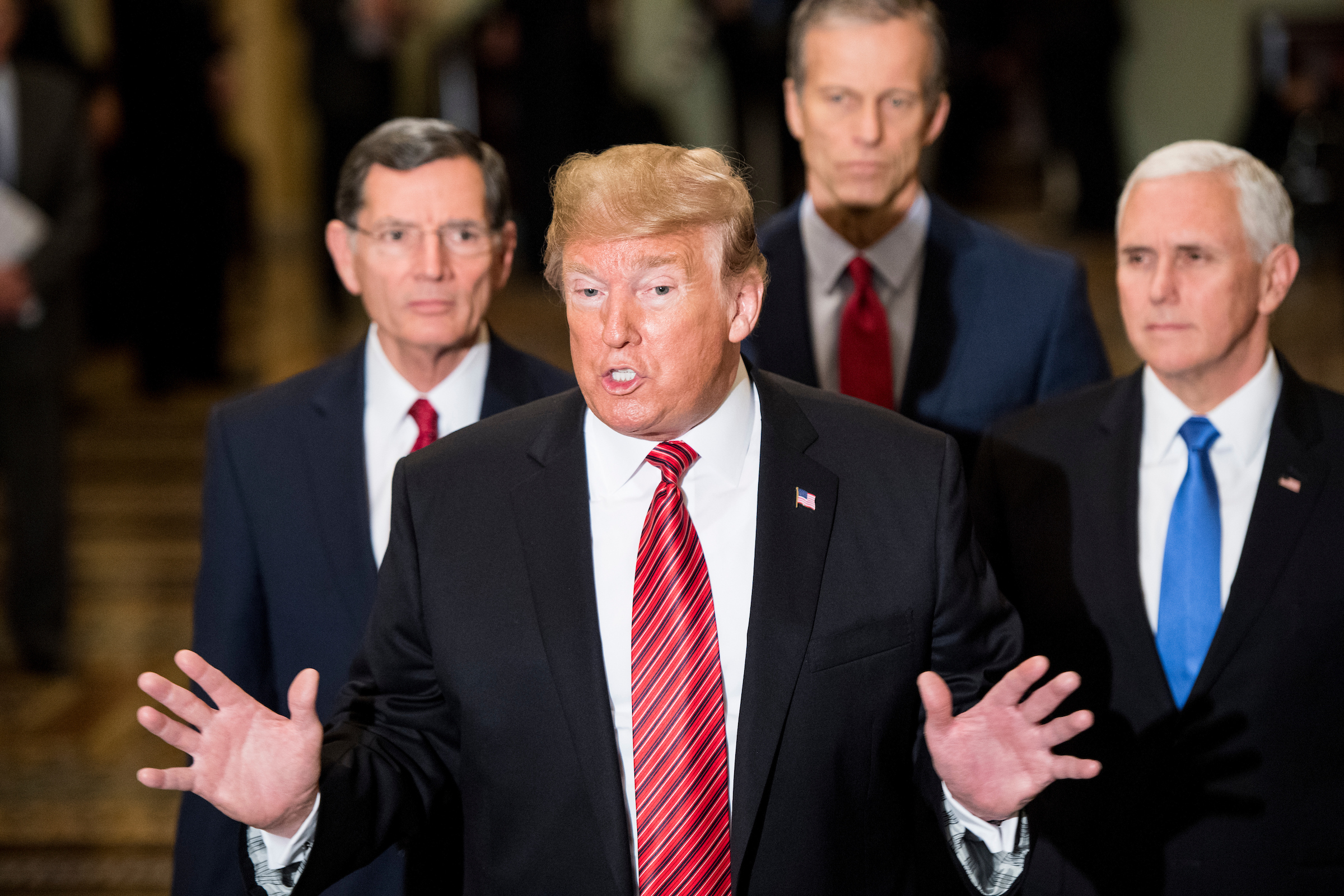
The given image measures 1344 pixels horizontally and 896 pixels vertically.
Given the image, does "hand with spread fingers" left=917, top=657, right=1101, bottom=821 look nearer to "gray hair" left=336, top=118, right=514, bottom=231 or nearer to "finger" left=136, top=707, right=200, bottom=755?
"finger" left=136, top=707, right=200, bottom=755

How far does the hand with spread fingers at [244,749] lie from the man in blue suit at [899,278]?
57.2 inches

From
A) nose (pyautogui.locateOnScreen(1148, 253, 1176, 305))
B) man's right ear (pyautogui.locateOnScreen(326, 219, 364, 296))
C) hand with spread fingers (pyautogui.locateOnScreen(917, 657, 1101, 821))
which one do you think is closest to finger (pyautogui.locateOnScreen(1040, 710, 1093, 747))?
hand with spread fingers (pyautogui.locateOnScreen(917, 657, 1101, 821))

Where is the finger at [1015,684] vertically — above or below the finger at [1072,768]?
above

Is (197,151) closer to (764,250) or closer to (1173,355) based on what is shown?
(764,250)

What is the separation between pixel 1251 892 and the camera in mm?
2352

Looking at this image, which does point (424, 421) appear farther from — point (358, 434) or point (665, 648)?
point (665, 648)

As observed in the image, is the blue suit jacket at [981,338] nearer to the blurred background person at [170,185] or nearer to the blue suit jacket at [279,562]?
the blue suit jacket at [279,562]

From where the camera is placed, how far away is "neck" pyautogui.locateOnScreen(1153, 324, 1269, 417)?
8.24ft

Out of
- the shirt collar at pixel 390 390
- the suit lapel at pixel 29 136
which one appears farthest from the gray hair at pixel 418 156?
the suit lapel at pixel 29 136

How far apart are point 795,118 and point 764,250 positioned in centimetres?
30

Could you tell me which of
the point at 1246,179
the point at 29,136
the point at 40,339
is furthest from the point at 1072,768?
the point at 29,136

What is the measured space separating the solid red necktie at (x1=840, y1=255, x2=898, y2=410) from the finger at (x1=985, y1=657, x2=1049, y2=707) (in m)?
1.15

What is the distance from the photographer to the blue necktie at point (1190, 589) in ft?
7.89

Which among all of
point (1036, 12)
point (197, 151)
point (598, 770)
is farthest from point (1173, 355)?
point (1036, 12)
